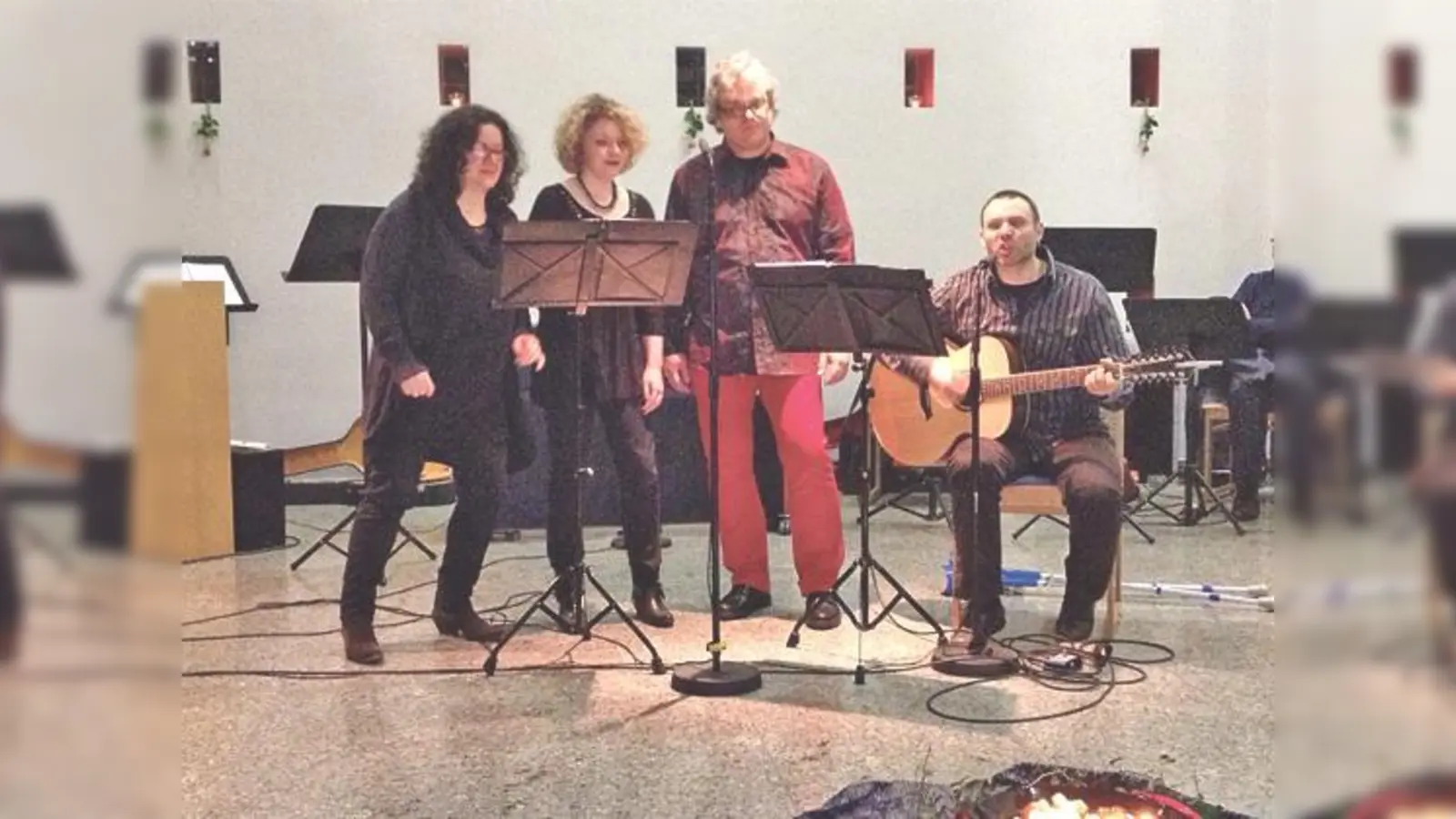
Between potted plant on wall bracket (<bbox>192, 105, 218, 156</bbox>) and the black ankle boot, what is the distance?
4.14m

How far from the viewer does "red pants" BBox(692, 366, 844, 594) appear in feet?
12.7

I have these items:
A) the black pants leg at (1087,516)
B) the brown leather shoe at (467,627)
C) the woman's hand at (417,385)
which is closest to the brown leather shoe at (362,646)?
the brown leather shoe at (467,627)

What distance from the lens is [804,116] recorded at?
7.40 m

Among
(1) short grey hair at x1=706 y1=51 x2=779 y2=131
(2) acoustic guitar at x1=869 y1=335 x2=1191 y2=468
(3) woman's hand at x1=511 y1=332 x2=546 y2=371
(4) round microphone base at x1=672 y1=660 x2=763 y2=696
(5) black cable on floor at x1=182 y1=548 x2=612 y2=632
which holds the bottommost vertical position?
(5) black cable on floor at x1=182 y1=548 x2=612 y2=632

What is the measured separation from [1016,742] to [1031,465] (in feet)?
3.30

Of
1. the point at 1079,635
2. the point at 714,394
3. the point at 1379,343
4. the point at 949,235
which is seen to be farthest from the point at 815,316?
the point at 949,235

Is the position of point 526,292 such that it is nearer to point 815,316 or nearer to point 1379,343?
point 815,316

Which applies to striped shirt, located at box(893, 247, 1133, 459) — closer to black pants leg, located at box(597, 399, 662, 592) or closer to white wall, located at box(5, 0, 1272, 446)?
black pants leg, located at box(597, 399, 662, 592)

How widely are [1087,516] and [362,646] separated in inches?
77.4

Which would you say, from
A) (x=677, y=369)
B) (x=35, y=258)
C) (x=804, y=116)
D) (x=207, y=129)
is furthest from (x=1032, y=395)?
(x=207, y=129)

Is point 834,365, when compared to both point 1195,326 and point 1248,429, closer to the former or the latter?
point 1195,326

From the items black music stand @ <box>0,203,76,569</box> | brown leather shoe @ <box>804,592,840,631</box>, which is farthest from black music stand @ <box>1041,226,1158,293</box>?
black music stand @ <box>0,203,76,569</box>

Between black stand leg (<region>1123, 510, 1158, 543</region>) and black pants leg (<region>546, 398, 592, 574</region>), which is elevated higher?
black pants leg (<region>546, 398, 592, 574</region>)

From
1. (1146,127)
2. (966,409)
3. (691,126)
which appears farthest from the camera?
(1146,127)
